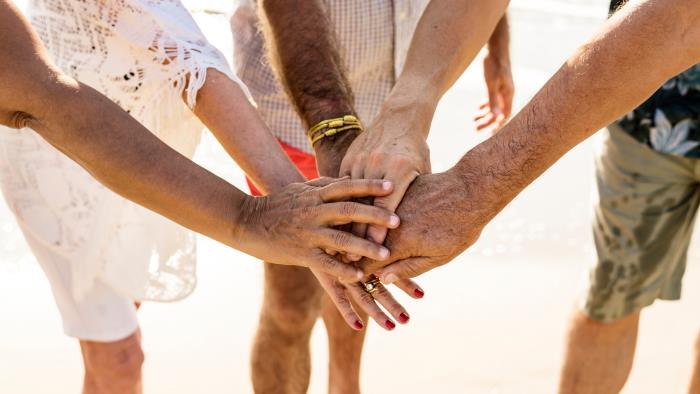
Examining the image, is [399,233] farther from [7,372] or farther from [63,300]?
[7,372]

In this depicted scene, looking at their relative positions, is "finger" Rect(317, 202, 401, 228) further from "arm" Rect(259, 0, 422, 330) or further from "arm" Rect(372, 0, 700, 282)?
"arm" Rect(259, 0, 422, 330)

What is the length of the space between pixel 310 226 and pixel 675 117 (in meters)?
1.15

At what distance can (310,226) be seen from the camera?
97.2 inches

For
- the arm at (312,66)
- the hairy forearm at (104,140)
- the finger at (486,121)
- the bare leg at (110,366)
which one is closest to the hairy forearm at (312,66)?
the arm at (312,66)

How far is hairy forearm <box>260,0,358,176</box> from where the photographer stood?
285 centimetres

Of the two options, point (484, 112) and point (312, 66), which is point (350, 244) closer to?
point (312, 66)

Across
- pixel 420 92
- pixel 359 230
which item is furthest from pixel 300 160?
pixel 359 230

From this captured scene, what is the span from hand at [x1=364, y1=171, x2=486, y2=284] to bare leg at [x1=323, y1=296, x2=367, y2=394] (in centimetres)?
82

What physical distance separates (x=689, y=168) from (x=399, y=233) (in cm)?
97

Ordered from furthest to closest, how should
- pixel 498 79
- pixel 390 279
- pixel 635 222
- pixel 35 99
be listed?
pixel 498 79, pixel 635 222, pixel 390 279, pixel 35 99

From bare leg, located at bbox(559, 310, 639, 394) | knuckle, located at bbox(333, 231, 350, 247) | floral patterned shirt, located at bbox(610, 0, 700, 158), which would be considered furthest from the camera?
bare leg, located at bbox(559, 310, 639, 394)

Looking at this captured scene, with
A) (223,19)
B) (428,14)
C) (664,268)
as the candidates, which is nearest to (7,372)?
(223,19)

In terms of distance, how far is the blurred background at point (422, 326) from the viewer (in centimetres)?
370

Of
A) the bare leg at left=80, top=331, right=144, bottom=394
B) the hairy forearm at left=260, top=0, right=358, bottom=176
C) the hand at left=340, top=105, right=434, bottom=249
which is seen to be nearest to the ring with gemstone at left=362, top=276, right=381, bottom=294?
the hand at left=340, top=105, right=434, bottom=249
